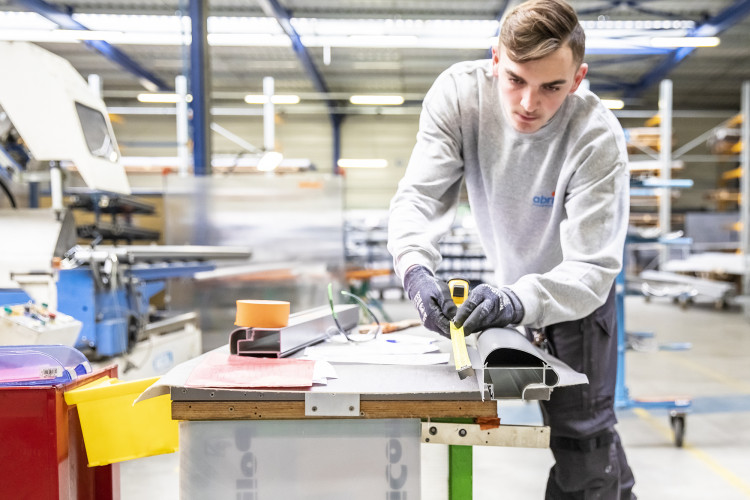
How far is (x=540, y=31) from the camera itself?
3.66 ft

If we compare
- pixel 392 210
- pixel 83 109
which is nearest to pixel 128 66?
pixel 83 109

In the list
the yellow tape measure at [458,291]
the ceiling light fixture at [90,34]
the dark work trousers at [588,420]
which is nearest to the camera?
the yellow tape measure at [458,291]

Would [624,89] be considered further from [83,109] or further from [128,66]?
[83,109]

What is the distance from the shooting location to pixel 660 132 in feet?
27.4

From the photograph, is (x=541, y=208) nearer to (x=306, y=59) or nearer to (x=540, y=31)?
(x=540, y=31)

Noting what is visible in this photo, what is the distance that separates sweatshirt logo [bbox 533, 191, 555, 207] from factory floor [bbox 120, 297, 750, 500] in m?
0.61

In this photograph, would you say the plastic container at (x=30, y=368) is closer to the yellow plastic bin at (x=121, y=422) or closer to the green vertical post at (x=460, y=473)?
the yellow plastic bin at (x=121, y=422)

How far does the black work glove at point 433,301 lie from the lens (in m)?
1.04

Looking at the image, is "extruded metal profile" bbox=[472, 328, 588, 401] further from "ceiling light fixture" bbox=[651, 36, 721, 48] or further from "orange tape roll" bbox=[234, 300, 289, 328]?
"ceiling light fixture" bbox=[651, 36, 721, 48]

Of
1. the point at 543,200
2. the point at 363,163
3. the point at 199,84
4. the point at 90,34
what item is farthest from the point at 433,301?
the point at 363,163

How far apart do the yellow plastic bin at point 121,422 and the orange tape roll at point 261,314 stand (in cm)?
19

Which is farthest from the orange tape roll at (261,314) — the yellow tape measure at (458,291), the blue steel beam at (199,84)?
the blue steel beam at (199,84)

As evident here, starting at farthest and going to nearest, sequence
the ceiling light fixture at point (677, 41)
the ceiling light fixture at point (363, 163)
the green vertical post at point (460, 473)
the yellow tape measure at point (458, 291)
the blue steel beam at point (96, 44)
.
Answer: the ceiling light fixture at point (363, 163), the blue steel beam at point (96, 44), the ceiling light fixture at point (677, 41), the yellow tape measure at point (458, 291), the green vertical post at point (460, 473)

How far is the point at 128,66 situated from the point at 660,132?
8280mm
